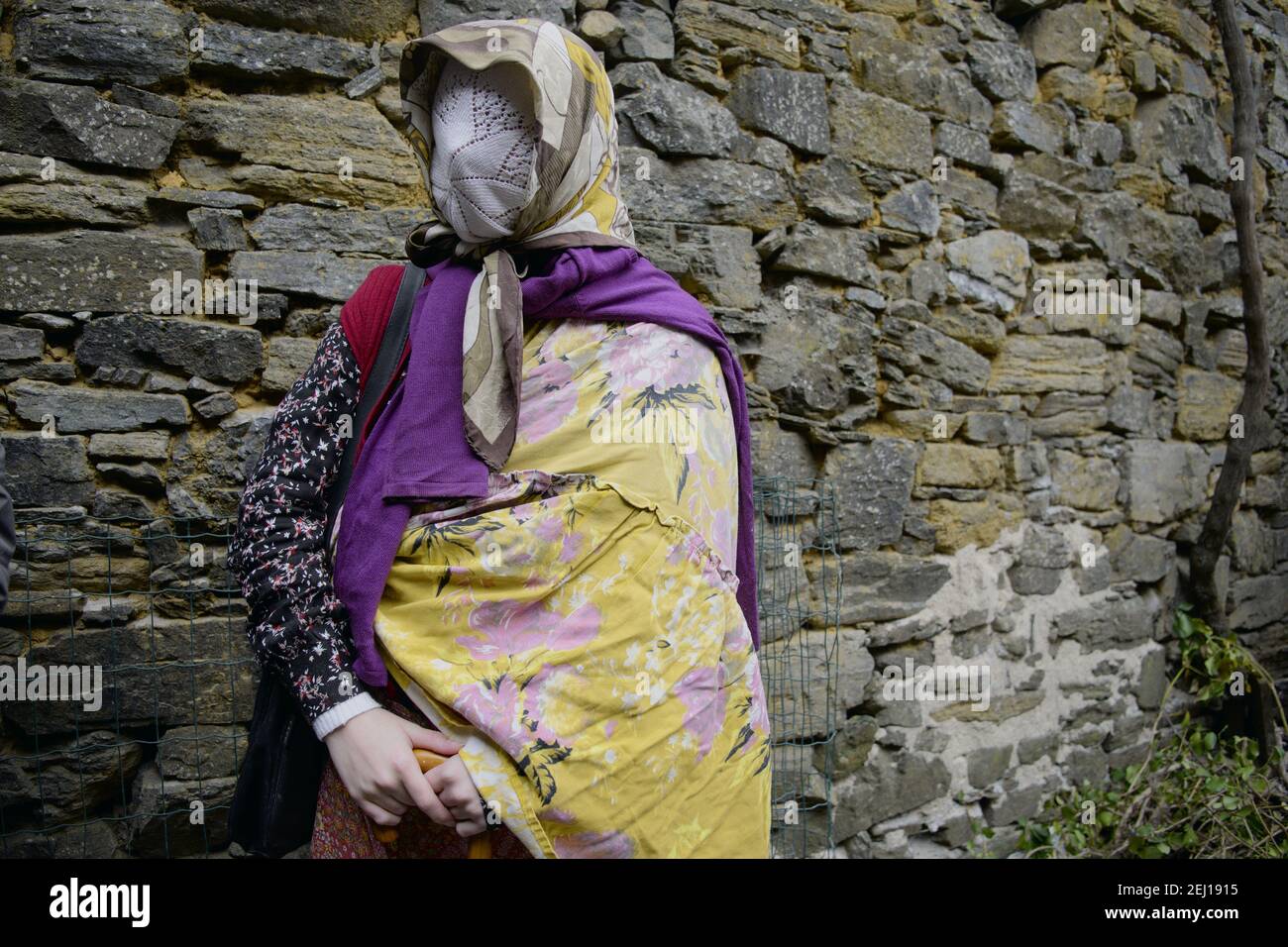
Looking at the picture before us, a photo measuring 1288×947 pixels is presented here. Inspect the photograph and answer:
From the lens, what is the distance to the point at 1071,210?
3566mm

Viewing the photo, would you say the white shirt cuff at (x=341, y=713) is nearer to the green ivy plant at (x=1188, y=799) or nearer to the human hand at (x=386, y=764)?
the human hand at (x=386, y=764)


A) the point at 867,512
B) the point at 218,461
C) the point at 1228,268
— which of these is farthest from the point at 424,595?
the point at 1228,268

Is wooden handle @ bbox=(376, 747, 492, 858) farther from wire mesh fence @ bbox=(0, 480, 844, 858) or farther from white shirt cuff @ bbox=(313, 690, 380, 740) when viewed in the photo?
wire mesh fence @ bbox=(0, 480, 844, 858)

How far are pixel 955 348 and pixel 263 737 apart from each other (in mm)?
2651

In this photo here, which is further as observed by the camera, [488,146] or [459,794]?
[488,146]

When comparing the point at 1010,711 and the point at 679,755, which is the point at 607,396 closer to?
the point at 679,755

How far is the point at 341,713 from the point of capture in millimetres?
1183

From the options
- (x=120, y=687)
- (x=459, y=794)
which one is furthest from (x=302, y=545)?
(x=120, y=687)

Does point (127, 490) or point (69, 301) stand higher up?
point (69, 301)

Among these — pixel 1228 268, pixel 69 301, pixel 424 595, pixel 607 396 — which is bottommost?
pixel 424 595

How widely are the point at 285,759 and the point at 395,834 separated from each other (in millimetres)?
215

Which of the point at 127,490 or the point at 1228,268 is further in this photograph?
the point at 1228,268

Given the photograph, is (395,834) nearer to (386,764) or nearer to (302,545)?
Answer: (386,764)
